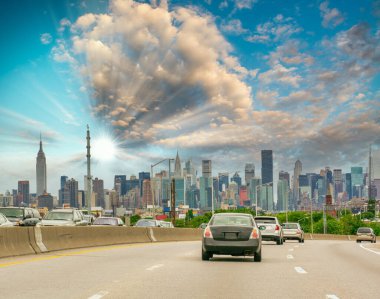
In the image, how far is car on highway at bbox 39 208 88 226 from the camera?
34.4 m

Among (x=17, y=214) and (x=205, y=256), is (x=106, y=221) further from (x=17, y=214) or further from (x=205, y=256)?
(x=205, y=256)

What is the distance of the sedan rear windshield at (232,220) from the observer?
1980cm

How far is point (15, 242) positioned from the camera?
20891 mm

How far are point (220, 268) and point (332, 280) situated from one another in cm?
370

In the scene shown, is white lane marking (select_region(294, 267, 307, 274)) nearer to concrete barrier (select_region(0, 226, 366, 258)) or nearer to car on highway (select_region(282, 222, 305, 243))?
concrete barrier (select_region(0, 226, 366, 258))

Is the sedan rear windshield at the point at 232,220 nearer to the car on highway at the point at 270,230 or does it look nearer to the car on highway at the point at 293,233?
the car on highway at the point at 270,230

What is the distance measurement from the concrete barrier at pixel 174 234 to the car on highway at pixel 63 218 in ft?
20.1

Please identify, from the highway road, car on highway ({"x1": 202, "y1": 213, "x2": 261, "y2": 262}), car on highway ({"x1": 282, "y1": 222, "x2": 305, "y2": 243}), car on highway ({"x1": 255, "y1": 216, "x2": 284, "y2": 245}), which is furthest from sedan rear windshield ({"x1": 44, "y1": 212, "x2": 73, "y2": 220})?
car on highway ({"x1": 282, "y1": 222, "x2": 305, "y2": 243})

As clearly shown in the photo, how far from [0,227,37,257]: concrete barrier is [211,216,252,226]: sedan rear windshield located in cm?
606

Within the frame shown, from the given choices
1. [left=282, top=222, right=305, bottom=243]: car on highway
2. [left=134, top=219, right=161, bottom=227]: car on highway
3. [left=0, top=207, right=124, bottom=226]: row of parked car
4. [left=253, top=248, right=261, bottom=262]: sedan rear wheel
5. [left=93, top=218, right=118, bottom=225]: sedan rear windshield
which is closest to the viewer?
[left=253, top=248, right=261, bottom=262]: sedan rear wheel

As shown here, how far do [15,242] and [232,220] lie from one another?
22.0 ft

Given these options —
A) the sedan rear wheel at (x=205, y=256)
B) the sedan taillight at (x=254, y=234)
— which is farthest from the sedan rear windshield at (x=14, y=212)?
the sedan taillight at (x=254, y=234)

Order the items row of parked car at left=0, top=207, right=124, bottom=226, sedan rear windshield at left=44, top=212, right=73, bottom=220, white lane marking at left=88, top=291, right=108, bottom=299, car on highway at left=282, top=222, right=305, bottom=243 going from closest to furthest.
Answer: white lane marking at left=88, top=291, right=108, bottom=299, row of parked car at left=0, top=207, right=124, bottom=226, sedan rear windshield at left=44, top=212, right=73, bottom=220, car on highway at left=282, top=222, right=305, bottom=243

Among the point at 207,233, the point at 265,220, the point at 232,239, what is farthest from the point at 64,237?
the point at 265,220
